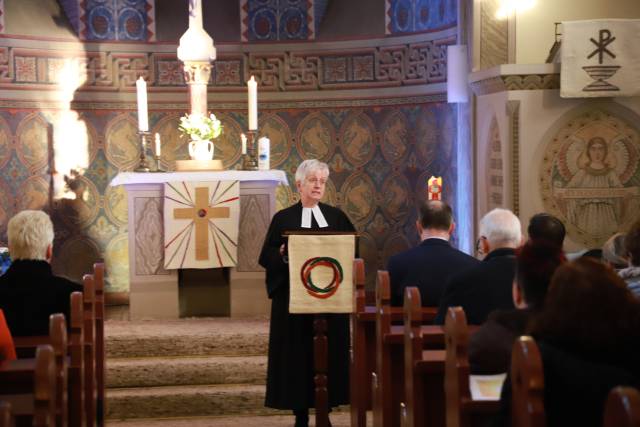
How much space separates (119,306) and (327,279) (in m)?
4.22

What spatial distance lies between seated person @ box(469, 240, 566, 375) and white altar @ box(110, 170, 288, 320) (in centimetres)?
460

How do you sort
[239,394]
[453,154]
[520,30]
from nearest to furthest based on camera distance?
1. [239,394]
2. [520,30]
3. [453,154]

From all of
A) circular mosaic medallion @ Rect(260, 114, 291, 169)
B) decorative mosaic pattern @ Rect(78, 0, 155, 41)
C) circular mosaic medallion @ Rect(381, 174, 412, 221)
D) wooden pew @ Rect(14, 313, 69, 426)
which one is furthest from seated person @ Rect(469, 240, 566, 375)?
decorative mosaic pattern @ Rect(78, 0, 155, 41)

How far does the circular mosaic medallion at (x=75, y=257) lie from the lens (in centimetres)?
949

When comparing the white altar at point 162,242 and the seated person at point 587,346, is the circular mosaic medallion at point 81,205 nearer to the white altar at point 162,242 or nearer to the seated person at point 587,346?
the white altar at point 162,242

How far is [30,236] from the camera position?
4301mm

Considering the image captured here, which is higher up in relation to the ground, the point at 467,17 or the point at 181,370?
the point at 467,17

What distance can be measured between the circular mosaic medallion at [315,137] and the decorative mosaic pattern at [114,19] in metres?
1.67

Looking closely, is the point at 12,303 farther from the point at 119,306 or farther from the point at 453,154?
the point at 453,154

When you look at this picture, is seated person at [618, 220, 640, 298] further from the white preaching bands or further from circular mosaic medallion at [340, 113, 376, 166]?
circular mosaic medallion at [340, 113, 376, 166]

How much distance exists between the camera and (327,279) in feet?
17.7

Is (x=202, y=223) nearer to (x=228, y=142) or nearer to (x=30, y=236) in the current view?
(x=228, y=142)

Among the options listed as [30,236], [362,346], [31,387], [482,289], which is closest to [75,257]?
[362,346]

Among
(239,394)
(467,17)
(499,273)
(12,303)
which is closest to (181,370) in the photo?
(239,394)
